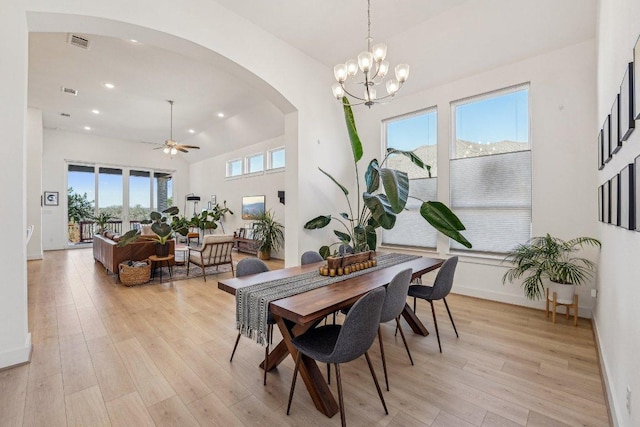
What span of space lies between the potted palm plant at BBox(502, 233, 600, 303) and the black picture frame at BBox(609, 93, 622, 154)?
186 cm

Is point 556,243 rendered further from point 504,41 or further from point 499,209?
point 504,41

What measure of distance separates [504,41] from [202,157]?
1053 cm

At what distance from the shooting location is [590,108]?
136 inches

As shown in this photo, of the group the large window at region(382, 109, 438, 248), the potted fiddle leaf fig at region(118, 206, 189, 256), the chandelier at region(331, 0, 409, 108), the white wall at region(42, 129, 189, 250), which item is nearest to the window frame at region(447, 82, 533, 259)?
the large window at region(382, 109, 438, 248)

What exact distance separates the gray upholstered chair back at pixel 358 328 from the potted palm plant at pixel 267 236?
6237 mm

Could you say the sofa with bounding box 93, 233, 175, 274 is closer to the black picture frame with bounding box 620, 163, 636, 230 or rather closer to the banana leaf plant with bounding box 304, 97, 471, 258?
the banana leaf plant with bounding box 304, 97, 471, 258

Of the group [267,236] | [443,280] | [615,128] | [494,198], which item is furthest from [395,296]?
[267,236]

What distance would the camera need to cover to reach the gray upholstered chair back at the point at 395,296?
209 cm

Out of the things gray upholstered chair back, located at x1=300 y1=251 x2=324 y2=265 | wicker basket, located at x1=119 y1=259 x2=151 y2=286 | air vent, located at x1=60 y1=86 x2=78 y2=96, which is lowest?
wicker basket, located at x1=119 y1=259 x2=151 y2=286

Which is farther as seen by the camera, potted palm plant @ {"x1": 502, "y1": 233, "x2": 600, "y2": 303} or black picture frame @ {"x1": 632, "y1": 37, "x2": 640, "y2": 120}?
potted palm plant @ {"x1": 502, "y1": 233, "x2": 600, "y2": 303}

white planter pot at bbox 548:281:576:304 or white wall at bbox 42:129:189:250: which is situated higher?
white wall at bbox 42:129:189:250

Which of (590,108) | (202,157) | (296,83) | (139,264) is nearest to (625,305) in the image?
(590,108)

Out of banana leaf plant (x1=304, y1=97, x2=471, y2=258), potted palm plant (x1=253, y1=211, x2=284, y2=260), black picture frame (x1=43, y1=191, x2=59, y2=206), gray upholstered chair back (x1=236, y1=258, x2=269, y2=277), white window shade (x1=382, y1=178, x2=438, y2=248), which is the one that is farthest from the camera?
black picture frame (x1=43, y1=191, x2=59, y2=206)

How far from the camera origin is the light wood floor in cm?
185
